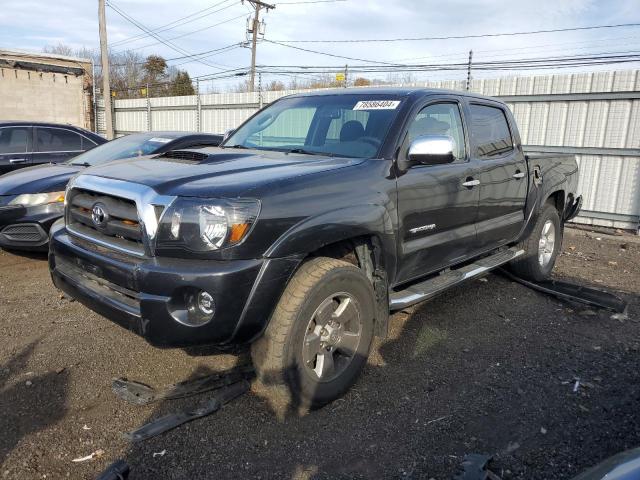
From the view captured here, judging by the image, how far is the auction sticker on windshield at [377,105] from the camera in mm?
3713

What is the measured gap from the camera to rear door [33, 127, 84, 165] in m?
7.81

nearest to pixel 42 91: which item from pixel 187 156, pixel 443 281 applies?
pixel 187 156

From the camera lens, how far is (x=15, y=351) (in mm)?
3717

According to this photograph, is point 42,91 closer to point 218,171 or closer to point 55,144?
point 55,144

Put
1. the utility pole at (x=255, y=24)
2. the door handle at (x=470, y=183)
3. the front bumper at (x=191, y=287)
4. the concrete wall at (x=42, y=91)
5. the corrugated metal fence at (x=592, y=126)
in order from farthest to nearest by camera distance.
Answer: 1. the utility pole at (x=255, y=24)
2. the concrete wall at (x=42, y=91)
3. the corrugated metal fence at (x=592, y=126)
4. the door handle at (x=470, y=183)
5. the front bumper at (x=191, y=287)

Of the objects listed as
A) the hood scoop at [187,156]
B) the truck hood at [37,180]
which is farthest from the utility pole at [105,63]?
the hood scoop at [187,156]

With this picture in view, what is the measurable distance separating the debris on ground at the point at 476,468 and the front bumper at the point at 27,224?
4.72 metres

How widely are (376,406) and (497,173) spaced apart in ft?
7.94

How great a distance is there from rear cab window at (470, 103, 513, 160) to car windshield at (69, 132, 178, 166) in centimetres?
392

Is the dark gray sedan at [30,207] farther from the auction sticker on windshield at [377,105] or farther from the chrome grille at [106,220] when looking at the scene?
the auction sticker on windshield at [377,105]

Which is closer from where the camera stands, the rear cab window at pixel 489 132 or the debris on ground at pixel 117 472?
Result: the debris on ground at pixel 117 472

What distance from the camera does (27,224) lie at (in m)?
5.46

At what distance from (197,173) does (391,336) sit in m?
2.16

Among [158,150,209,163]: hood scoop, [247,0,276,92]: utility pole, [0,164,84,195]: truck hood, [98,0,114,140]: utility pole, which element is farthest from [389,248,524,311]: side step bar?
[247,0,276,92]: utility pole
